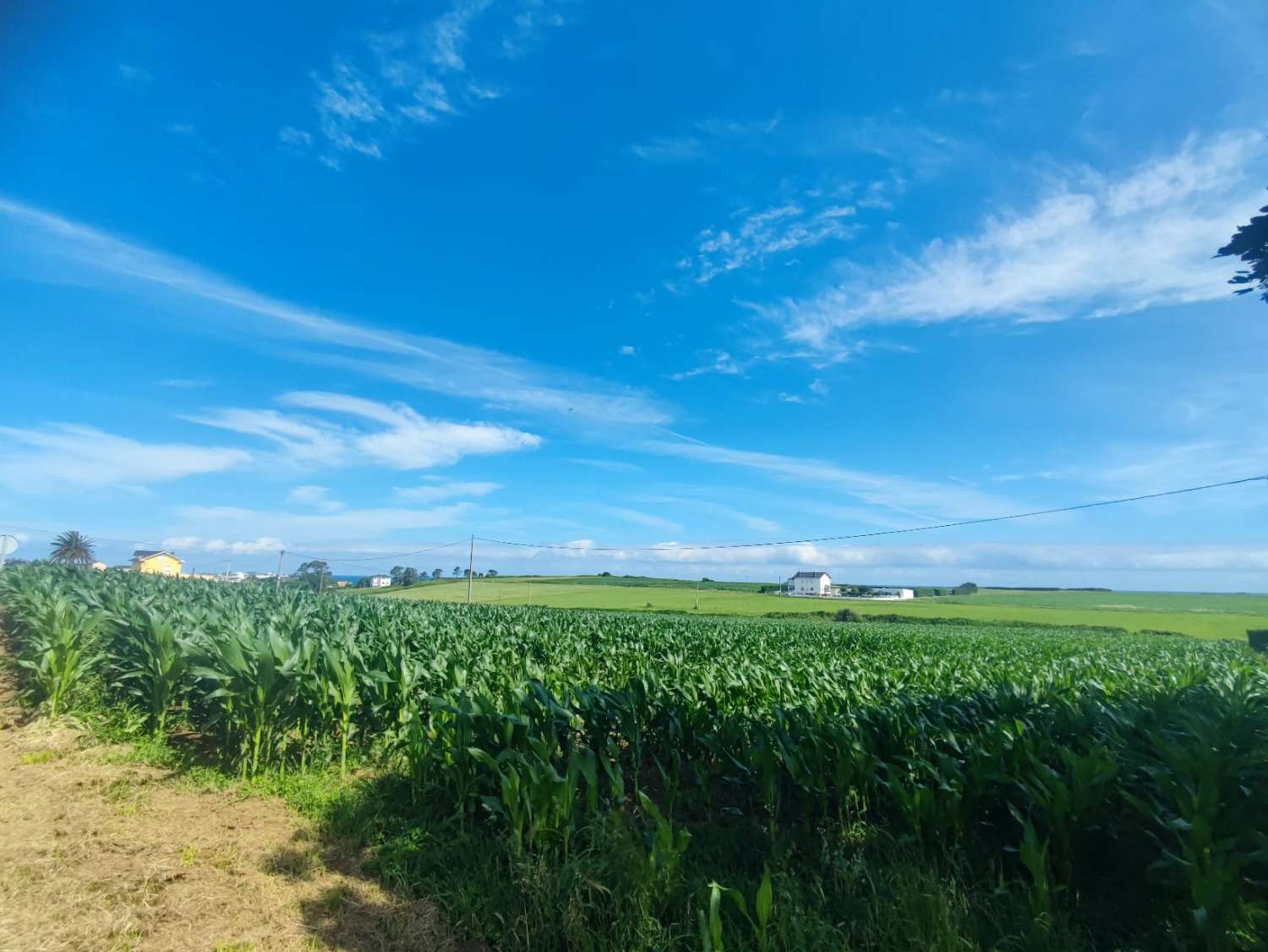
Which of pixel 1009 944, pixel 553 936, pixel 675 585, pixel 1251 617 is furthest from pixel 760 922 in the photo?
pixel 675 585

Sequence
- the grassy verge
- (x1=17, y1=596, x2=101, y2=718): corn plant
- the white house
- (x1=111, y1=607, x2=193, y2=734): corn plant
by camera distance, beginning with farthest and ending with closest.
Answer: the white house, (x1=17, y1=596, x2=101, y2=718): corn plant, (x1=111, y1=607, x2=193, y2=734): corn plant, the grassy verge

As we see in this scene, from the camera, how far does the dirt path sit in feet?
12.7

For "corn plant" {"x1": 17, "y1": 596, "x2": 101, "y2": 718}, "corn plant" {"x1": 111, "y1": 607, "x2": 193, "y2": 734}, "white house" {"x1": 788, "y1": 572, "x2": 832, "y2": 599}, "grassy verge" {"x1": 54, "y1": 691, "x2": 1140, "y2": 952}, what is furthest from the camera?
"white house" {"x1": 788, "y1": 572, "x2": 832, "y2": 599}

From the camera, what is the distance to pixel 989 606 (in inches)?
3211

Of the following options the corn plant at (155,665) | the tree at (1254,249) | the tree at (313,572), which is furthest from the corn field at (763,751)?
the tree at (313,572)

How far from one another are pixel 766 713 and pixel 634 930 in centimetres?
309

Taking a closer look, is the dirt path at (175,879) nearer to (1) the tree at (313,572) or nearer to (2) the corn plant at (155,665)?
(2) the corn plant at (155,665)

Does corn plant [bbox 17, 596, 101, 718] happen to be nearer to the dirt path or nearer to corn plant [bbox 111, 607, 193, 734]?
corn plant [bbox 111, 607, 193, 734]

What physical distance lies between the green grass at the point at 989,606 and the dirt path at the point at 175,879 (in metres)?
46.2

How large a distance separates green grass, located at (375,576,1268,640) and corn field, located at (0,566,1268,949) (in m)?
44.5

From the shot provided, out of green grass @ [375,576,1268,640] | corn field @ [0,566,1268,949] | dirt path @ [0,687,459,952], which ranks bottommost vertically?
green grass @ [375,576,1268,640]

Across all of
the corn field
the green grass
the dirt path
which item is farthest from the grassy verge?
the green grass

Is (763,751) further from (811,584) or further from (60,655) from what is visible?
(811,584)

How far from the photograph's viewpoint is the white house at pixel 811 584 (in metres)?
122
